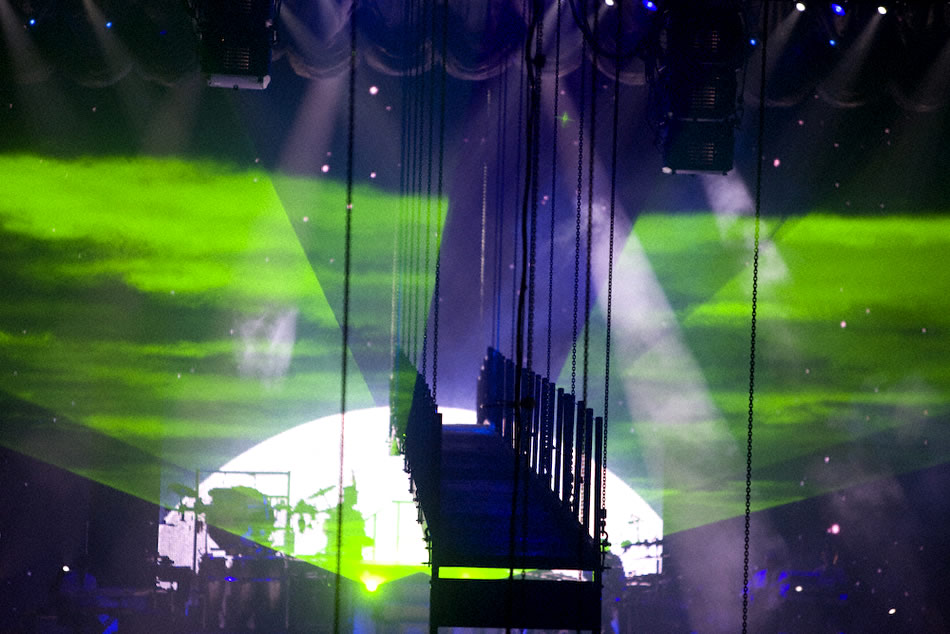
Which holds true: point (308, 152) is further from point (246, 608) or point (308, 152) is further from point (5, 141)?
point (246, 608)

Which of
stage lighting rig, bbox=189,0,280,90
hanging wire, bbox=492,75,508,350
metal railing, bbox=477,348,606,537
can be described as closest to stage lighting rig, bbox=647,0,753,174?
metal railing, bbox=477,348,606,537

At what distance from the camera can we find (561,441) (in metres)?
6.32

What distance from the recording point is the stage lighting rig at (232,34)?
7332 millimetres

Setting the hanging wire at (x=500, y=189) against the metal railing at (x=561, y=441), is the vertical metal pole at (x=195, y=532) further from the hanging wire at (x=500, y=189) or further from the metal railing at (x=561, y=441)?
the metal railing at (x=561, y=441)

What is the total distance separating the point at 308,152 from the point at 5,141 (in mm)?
3129

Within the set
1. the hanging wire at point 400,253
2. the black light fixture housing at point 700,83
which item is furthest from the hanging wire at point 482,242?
the black light fixture housing at point 700,83

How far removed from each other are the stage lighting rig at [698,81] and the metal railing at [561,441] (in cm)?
219

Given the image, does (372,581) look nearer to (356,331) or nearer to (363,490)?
(363,490)

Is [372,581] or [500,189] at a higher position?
[500,189]

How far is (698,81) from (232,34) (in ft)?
11.0

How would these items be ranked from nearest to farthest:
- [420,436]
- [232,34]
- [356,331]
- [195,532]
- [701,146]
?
1. [420,436]
2. [232,34]
3. [701,146]
4. [195,532]
5. [356,331]

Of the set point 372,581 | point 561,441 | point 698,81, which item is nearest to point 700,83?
point 698,81

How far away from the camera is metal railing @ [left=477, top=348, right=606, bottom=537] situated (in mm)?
5375

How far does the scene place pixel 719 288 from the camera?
12148mm
